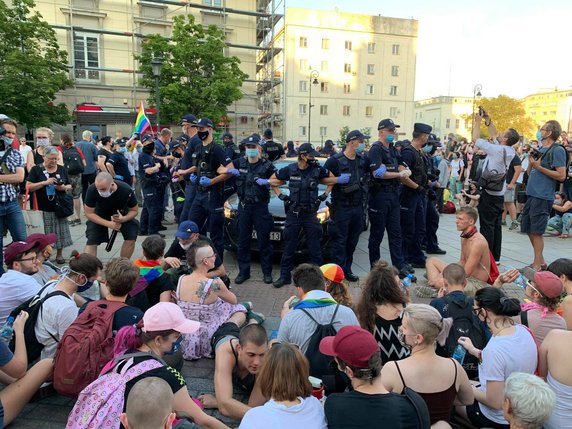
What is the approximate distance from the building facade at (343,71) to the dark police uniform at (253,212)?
45.7 meters

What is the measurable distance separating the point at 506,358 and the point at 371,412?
4.16 feet

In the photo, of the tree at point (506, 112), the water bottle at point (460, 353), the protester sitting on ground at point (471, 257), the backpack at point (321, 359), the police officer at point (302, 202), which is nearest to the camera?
the backpack at point (321, 359)

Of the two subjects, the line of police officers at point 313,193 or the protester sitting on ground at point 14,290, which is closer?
the protester sitting on ground at point 14,290

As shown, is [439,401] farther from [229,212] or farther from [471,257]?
[229,212]

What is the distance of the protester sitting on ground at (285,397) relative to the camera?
2262 millimetres

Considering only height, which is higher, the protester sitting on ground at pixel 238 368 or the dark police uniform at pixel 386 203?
the dark police uniform at pixel 386 203

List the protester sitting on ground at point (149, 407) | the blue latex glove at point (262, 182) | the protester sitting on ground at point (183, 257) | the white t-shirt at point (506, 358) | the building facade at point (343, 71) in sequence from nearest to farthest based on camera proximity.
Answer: the protester sitting on ground at point (149, 407) → the white t-shirt at point (506, 358) → the protester sitting on ground at point (183, 257) → the blue latex glove at point (262, 182) → the building facade at point (343, 71)

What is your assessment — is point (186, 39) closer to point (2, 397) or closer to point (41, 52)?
point (41, 52)

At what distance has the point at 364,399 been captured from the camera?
2.23m

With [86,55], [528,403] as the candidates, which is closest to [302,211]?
[528,403]

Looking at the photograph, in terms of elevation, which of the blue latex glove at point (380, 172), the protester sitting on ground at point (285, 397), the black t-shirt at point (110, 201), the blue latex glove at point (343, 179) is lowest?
the protester sitting on ground at point (285, 397)

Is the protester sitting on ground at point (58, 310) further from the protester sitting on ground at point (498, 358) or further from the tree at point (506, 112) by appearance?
the tree at point (506, 112)

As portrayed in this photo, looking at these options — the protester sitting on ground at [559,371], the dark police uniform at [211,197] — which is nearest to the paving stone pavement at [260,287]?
the dark police uniform at [211,197]

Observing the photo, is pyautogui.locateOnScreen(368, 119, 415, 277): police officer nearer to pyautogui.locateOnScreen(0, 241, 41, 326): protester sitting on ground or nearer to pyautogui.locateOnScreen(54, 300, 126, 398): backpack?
pyautogui.locateOnScreen(54, 300, 126, 398): backpack
